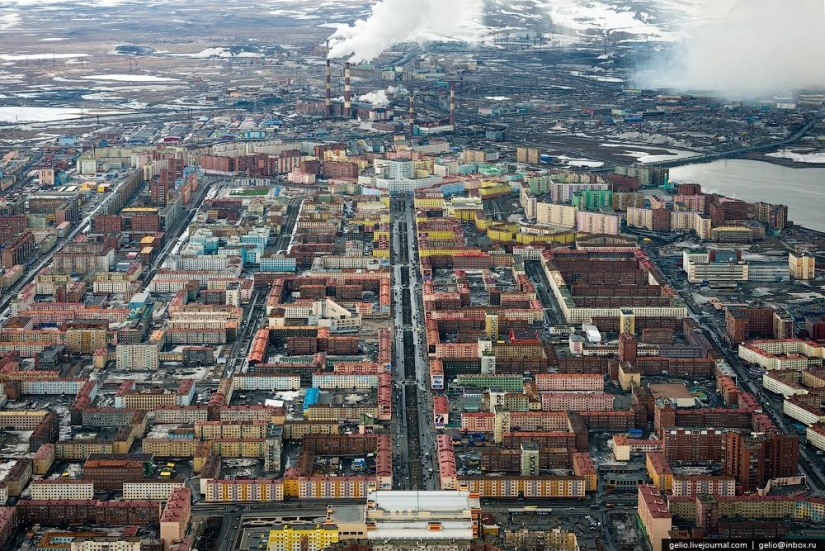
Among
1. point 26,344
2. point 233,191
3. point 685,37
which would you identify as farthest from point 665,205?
point 685,37

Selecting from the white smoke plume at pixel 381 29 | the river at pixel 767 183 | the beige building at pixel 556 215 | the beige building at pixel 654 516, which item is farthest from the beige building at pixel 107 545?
the white smoke plume at pixel 381 29

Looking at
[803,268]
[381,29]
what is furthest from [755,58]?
[803,268]

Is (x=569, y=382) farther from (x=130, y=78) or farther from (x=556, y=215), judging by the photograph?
(x=130, y=78)

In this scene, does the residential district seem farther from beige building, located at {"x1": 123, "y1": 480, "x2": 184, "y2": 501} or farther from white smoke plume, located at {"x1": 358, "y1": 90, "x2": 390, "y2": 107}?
white smoke plume, located at {"x1": 358, "y1": 90, "x2": 390, "y2": 107}

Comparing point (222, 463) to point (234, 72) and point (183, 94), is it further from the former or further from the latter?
point (234, 72)

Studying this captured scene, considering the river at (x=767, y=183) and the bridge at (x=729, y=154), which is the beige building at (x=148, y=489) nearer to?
the river at (x=767, y=183)

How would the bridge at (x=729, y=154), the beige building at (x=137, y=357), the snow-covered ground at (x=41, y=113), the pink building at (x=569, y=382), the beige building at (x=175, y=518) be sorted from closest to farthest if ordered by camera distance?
the beige building at (x=175, y=518)
the pink building at (x=569, y=382)
the beige building at (x=137, y=357)
the bridge at (x=729, y=154)
the snow-covered ground at (x=41, y=113)
